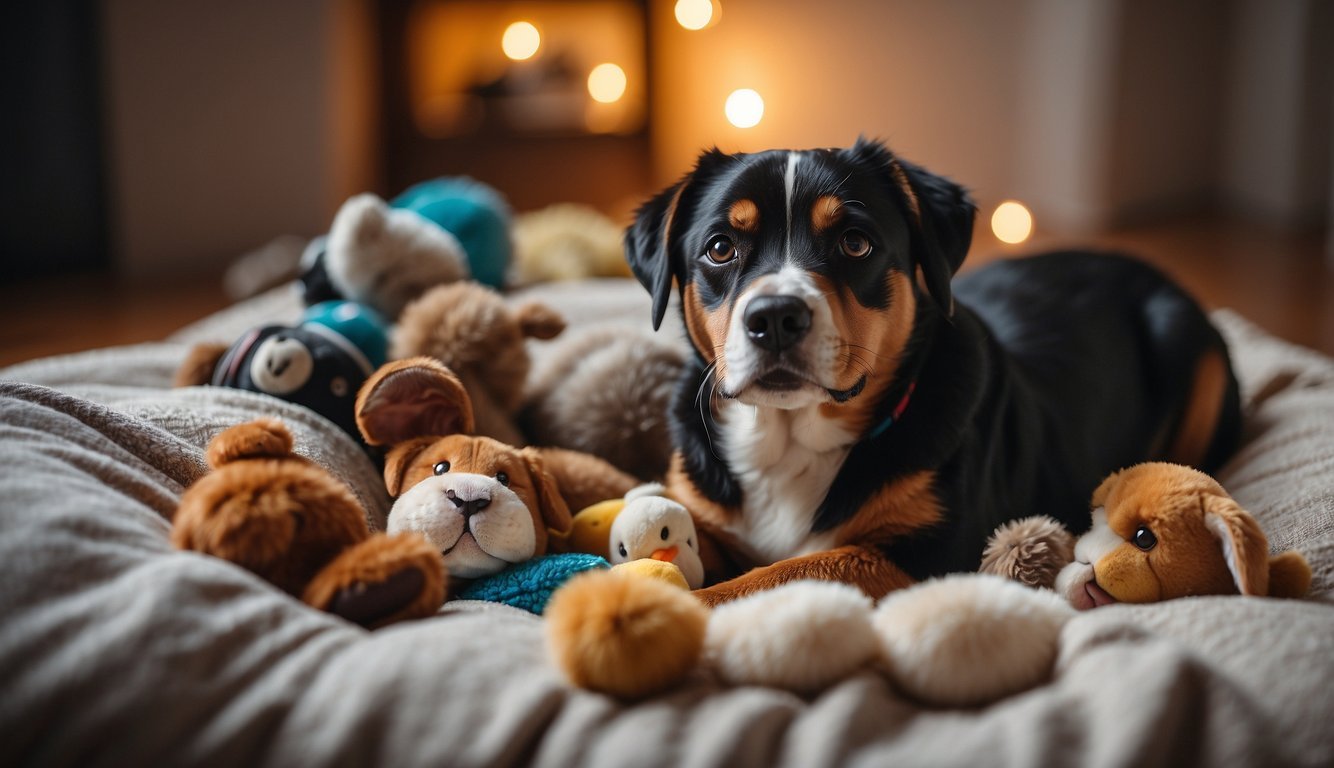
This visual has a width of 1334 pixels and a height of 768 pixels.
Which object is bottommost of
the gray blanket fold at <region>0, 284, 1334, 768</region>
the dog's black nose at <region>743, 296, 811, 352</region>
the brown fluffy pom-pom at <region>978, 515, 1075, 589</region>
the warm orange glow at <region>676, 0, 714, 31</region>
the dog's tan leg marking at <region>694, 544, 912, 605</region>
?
the dog's tan leg marking at <region>694, 544, 912, 605</region>

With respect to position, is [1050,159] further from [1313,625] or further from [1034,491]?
[1313,625]

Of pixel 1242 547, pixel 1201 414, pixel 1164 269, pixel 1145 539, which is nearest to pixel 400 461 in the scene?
pixel 1145 539

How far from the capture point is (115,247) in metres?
5.56

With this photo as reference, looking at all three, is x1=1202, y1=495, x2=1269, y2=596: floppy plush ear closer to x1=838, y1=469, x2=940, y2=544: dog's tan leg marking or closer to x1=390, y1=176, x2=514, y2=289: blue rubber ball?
x1=838, y1=469, x2=940, y2=544: dog's tan leg marking

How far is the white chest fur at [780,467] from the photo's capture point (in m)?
1.92

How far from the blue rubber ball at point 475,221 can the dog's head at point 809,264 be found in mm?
1216

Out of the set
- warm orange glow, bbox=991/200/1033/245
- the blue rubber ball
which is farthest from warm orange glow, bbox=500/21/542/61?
the blue rubber ball

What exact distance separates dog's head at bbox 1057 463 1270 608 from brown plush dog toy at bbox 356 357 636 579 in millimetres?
815

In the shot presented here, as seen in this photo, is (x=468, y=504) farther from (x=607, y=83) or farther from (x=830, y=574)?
(x=607, y=83)

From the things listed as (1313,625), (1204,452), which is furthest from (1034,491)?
(1313,625)

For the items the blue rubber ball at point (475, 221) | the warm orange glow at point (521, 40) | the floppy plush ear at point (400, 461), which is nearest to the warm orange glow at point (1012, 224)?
the warm orange glow at point (521, 40)

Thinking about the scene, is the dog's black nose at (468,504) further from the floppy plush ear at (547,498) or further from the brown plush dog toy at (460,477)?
the floppy plush ear at (547,498)

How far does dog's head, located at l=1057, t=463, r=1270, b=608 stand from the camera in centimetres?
151

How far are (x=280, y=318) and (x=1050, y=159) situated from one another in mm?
5254
